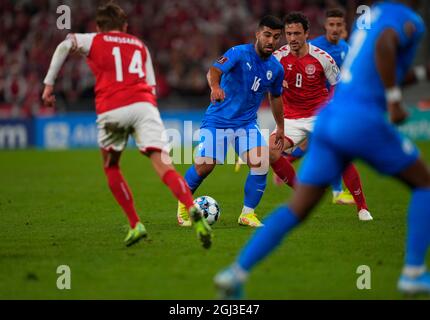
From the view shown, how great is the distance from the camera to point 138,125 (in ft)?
25.7

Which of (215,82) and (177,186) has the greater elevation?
(215,82)

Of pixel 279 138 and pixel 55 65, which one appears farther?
pixel 279 138

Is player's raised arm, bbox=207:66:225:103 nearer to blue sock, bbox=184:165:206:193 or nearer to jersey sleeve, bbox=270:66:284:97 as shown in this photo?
jersey sleeve, bbox=270:66:284:97

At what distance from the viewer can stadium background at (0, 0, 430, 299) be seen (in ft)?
21.4

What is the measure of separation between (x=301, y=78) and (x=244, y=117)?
5.77ft

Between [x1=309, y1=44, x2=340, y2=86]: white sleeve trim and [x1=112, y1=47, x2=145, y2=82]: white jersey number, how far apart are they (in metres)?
3.63

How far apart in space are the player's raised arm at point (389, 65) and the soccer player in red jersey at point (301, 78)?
4916 mm

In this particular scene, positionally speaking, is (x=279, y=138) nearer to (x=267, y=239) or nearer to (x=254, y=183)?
(x=254, y=183)

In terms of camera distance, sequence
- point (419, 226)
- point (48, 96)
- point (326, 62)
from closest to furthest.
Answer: point (419, 226), point (48, 96), point (326, 62)

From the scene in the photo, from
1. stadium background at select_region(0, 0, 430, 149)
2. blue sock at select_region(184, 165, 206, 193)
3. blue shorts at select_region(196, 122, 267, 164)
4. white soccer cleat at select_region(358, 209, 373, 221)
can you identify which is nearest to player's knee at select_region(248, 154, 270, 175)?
blue shorts at select_region(196, 122, 267, 164)

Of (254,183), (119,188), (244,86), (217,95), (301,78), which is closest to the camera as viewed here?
(119,188)

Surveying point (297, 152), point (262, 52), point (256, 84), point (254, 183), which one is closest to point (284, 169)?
point (254, 183)

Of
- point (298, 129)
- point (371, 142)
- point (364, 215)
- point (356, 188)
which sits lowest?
point (364, 215)
